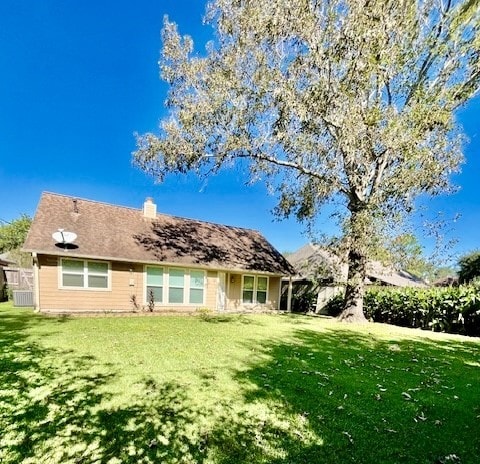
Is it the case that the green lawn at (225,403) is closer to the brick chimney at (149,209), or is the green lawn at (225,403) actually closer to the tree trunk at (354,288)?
the tree trunk at (354,288)

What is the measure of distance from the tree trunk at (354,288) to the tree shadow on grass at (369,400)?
5.76 meters

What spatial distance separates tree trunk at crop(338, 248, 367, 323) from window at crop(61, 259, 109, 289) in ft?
33.6

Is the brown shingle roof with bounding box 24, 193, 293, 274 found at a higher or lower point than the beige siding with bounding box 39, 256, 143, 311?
higher

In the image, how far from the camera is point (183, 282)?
49.6 feet

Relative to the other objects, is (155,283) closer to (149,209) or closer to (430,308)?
(149,209)

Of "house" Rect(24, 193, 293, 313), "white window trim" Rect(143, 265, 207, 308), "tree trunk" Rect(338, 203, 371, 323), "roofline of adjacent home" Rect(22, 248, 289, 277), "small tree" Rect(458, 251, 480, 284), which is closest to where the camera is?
"roofline of adjacent home" Rect(22, 248, 289, 277)

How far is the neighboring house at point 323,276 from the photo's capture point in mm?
14250

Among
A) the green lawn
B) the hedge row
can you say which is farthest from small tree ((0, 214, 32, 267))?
the hedge row

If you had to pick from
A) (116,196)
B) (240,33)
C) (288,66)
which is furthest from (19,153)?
(288,66)

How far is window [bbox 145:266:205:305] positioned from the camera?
14.3 m

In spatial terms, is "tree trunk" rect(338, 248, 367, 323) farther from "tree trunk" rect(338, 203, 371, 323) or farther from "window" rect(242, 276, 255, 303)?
"window" rect(242, 276, 255, 303)

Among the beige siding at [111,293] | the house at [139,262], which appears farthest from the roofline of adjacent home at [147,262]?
the beige siding at [111,293]

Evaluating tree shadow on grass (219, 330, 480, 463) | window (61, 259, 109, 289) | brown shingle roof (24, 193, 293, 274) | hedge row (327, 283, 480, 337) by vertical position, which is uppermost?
brown shingle roof (24, 193, 293, 274)

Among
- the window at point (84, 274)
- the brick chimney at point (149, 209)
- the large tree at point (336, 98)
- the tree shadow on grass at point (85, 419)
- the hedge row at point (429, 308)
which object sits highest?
the large tree at point (336, 98)
